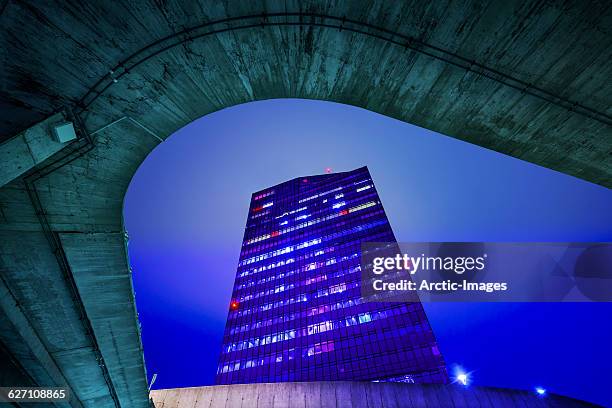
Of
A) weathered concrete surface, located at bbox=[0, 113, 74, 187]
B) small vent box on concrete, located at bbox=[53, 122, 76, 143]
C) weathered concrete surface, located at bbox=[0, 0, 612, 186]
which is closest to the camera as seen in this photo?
weathered concrete surface, located at bbox=[0, 0, 612, 186]

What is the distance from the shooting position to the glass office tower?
4897 centimetres

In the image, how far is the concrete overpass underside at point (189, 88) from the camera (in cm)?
442

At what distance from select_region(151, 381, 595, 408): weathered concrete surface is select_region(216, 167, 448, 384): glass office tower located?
133 ft

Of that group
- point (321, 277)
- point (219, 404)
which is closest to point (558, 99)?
point (219, 404)

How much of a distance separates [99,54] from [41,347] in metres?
7.37

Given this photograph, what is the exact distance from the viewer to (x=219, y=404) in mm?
11023

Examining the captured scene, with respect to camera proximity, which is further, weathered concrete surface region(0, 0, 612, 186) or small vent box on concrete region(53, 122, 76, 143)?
small vent box on concrete region(53, 122, 76, 143)

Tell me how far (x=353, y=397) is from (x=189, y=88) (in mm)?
11971

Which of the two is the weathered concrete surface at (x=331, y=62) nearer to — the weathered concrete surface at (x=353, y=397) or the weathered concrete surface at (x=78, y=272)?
the weathered concrete surface at (x=78, y=272)

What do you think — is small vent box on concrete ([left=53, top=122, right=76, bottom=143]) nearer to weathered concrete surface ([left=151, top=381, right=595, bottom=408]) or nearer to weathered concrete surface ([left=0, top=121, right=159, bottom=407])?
weathered concrete surface ([left=0, top=121, right=159, bottom=407])

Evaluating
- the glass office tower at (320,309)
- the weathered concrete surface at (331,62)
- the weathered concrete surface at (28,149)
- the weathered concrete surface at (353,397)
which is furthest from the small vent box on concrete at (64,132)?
the glass office tower at (320,309)

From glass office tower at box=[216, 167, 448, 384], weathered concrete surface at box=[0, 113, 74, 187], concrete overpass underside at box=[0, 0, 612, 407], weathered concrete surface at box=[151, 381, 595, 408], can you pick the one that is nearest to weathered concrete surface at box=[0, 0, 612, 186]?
concrete overpass underside at box=[0, 0, 612, 407]

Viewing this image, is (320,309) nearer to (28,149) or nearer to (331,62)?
(331,62)

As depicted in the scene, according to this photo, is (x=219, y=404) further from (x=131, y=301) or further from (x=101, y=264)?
(x=101, y=264)
